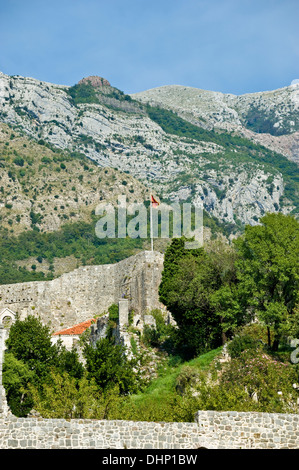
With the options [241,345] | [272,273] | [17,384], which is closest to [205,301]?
[272,273]

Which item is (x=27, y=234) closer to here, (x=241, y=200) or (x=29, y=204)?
(x=29, y=204)

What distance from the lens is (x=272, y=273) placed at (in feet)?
132

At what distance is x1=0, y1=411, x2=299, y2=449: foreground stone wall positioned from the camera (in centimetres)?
1947

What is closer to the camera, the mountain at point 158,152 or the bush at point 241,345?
the bush at point 241,345

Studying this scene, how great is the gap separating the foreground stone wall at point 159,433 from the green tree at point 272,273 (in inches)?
634

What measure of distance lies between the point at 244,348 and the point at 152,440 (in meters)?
19.3

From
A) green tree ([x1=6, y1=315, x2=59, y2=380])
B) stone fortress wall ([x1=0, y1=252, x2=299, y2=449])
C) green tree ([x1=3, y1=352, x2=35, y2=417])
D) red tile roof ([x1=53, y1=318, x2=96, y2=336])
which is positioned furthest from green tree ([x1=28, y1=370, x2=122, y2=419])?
red tile roof ([x1=53, y1=318, x2=96, y2=336])

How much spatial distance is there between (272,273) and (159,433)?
21118 mm

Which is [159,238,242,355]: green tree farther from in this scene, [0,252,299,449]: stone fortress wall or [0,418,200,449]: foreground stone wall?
[0,418,200,449]: foreground stone wall

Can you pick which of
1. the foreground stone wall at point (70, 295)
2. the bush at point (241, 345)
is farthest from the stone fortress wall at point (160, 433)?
the foreground stone wall at point (70, 295)

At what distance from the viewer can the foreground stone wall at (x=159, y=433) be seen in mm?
19469

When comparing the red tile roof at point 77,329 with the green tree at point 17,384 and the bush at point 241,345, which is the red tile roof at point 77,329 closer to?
the green tree at point 17,384

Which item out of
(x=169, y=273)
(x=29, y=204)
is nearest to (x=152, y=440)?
(x=169, y=273)

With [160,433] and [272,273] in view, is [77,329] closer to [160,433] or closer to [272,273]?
[272,273]
